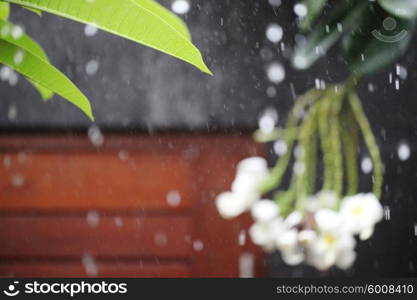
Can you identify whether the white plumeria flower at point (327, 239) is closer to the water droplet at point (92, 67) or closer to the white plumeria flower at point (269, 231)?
the white plumeria flower at point (269, 231)

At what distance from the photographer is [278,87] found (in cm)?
192

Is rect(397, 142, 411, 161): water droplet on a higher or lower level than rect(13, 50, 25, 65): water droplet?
higher

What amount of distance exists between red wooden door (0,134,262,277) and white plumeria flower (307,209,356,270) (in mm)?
834

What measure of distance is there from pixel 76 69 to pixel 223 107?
18.2 inches

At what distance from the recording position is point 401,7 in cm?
91

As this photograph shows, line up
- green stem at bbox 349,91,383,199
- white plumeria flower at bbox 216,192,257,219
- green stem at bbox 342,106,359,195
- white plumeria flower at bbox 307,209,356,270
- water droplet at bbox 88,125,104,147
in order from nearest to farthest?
white plumeria flower at bbox 307,209,356,270 → white plumeria flower at bbox 216,192,257,219 → green stem at bbox 349,91,383,199 → green stem at bbox 342,106,359,195 → water droplet at bbox 88,125,104,147

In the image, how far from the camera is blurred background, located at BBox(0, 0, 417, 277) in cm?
189

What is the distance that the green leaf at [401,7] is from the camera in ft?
3.00

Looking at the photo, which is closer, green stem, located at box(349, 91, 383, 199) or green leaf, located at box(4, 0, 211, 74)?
green leaf, located at box(4, 0, 211, 74)

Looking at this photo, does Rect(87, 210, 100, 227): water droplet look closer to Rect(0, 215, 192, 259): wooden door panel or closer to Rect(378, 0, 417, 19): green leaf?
Rect(0, 215, 192, 259): wooden door panel

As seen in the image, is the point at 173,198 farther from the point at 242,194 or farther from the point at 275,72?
the point at 242,194

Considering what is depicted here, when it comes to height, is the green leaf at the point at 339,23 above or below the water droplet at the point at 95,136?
below

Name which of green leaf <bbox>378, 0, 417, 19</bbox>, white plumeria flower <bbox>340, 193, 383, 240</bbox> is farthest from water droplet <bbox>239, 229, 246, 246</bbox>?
green leaf <bbox>378, 0, 417, 19</bbox>

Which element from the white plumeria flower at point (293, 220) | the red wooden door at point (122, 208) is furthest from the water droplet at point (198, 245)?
the white plumeria flower at point (293, 220)
